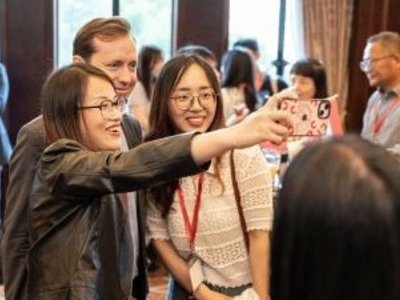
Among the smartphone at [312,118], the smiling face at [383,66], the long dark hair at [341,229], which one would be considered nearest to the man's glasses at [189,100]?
the smartphone at [312,118]

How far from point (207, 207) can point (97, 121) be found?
0.46 meters

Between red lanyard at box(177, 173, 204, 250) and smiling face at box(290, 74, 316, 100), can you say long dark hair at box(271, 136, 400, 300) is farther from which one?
smiling face at box(290, 74, 316, 100)

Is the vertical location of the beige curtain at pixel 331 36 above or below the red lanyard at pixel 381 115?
above

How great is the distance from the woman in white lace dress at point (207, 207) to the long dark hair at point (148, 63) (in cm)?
277

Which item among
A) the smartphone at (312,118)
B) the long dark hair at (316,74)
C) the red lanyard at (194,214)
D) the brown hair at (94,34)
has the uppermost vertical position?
the brown hair at (94,34)

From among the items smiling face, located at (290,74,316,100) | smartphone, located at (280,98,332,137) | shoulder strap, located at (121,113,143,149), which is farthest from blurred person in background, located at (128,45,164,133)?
shoulder strap, located at (121,113,143,149)

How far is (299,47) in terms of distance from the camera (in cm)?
539

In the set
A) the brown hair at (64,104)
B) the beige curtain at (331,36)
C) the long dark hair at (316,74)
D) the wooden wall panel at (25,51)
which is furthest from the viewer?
the beige curtain at (331,36)

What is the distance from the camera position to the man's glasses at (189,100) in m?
1.72

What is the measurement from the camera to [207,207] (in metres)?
1.66

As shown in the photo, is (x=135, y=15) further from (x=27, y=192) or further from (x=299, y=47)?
(x=27, y=192)

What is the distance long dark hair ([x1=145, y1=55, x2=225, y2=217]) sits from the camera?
1716 mm

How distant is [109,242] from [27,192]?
28 centimetres

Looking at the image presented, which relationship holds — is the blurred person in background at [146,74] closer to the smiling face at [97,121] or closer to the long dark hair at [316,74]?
the long dark hair at [316,74]
